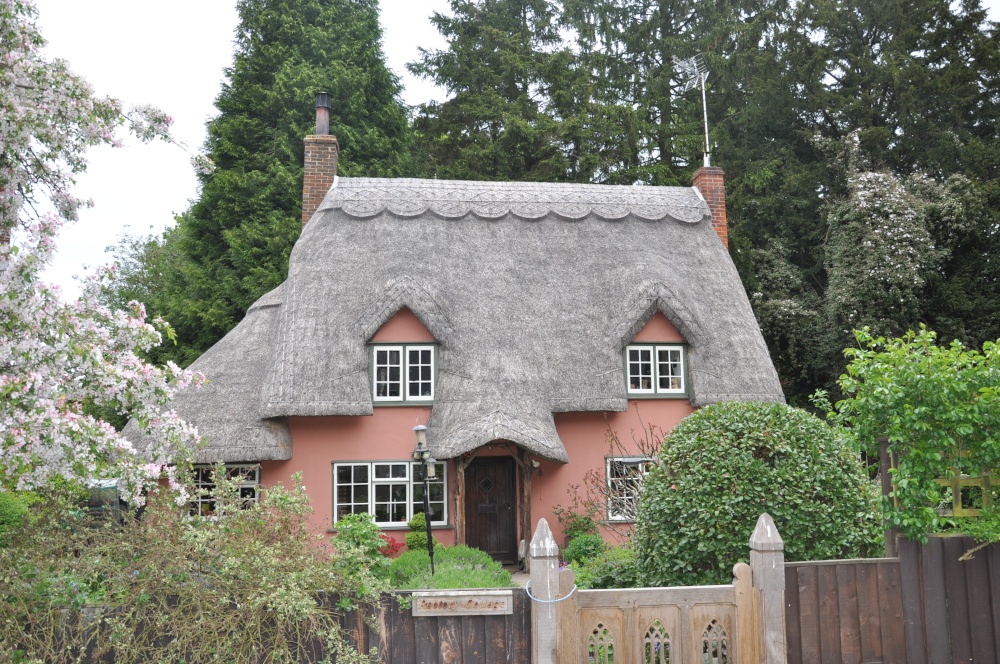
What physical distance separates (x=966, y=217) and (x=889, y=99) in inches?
240

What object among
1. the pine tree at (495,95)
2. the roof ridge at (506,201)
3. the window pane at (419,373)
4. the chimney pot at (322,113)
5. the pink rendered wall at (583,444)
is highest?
the pine tree at (495,95)

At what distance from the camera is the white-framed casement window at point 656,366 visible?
1672cm

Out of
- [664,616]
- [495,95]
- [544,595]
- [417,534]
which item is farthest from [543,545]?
[495,95]

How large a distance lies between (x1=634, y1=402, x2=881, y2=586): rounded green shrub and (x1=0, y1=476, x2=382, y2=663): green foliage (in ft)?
10.0

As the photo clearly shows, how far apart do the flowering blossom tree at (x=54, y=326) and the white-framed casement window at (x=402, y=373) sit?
28.2 ft

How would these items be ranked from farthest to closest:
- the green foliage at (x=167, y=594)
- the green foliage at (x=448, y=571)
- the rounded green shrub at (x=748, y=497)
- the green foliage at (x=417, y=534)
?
the green foliage at (x=417, y=534), the green foliage at (x=448, y=571), the rounded green shrub at (x=748, y=497), the green foliage at (x=167, y=594)

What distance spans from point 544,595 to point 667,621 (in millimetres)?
1039

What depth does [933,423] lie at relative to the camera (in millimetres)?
7383

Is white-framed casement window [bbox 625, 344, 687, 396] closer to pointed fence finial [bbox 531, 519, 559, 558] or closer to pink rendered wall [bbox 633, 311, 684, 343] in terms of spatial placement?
pink rendered wall [bbox 633, 311, 684, 343]

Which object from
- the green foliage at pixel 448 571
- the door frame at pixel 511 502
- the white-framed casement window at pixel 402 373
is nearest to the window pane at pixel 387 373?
the white-framed casement window at pixel 402 373

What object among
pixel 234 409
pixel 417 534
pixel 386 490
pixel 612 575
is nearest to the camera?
pixel 612 575

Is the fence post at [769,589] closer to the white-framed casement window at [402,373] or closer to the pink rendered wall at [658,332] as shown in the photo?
the white-framed casement window at [402,373]

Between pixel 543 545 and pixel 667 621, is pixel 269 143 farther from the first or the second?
pixel 667 621

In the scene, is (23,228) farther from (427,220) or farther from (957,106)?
(957,106)
